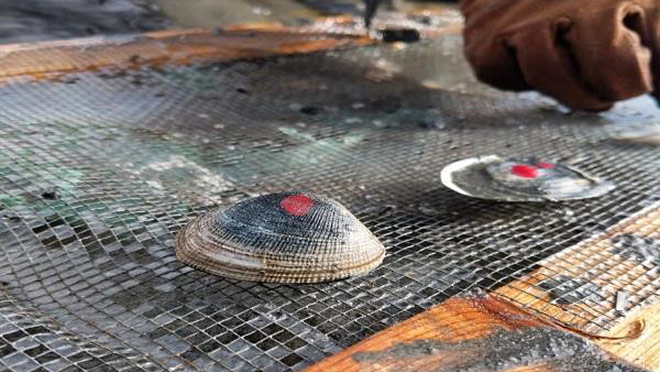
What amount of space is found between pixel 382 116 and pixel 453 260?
1.30 metres

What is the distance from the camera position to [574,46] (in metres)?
2.50

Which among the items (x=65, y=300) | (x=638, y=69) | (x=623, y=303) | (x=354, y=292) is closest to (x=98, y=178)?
(x=65, y=300)

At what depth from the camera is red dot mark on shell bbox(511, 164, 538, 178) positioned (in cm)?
214

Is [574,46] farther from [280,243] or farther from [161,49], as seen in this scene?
[161,49]

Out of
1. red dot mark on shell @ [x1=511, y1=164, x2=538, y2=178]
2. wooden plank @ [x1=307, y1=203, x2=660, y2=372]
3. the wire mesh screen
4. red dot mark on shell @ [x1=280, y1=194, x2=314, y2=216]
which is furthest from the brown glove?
red dot mark on shell @ [x1=280, y1=194, x2=314, y2=216]

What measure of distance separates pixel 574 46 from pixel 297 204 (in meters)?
1.36

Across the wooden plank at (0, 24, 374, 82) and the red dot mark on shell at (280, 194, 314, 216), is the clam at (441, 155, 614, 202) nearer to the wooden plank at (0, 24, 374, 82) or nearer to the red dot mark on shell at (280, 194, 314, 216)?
the red dot mark on shell at (280, 194, 314, 216)

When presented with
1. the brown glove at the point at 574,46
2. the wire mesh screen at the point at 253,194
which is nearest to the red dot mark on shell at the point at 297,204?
the wire mesh screen at the point at 253,194

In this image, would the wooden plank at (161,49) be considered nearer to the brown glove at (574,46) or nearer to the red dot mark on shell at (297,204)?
the brown glove at (574,46)

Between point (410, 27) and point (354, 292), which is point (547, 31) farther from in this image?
point (410, 27)

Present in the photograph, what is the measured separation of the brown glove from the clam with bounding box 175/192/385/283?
1.24 m

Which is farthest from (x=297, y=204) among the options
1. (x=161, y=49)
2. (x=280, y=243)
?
(x=161, y=49)

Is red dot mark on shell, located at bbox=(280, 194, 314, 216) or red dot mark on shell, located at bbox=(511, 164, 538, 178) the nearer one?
red dot mark on shell, located at bbox=(280, 194, 314, 216)

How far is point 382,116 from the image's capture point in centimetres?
288
